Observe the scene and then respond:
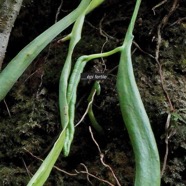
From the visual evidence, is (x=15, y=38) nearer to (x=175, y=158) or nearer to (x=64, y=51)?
(x=64, y=51)

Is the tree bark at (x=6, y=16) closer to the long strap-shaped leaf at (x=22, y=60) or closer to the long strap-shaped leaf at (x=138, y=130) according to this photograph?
the long strap-shaped leaf at (x=22, y=60)

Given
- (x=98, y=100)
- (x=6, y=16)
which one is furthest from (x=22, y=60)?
(x=98, y=100)

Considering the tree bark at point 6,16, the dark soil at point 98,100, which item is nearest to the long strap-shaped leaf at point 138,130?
the dark soil at point 98,100

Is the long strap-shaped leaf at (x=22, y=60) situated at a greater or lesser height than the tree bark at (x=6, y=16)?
lesser

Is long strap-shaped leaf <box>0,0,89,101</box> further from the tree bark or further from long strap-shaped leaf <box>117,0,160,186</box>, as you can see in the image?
long strap-shaped leaf <box>117,0,160,186</box>

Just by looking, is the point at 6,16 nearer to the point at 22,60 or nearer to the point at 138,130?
the point at 22,60

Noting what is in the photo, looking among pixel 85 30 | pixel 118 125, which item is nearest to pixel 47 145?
pixel 118 125

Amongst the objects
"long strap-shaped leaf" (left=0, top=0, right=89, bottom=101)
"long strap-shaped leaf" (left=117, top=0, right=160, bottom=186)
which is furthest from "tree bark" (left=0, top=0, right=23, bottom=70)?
"long strap-shaped leaf" (left=117, top=0, right=160, bottom=186)
